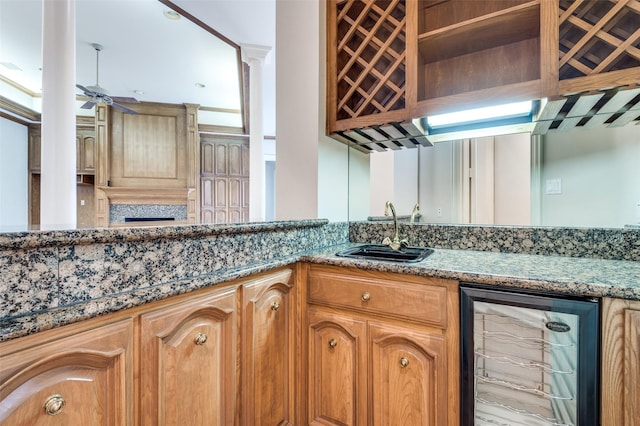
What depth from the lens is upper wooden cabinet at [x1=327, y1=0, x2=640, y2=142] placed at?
1.11 m

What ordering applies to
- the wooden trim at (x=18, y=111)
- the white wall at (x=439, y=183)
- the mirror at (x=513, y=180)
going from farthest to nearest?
1. the wooden trim at (x=18, y=111)
2. the white wall at (x=439, y=183)
3. the mirror at (x=513, y=180)

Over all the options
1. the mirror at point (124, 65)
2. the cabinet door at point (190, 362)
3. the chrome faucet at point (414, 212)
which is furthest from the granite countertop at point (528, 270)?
the mirror at point (124, 65)

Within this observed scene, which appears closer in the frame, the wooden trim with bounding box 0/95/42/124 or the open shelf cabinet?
the open shelf cabinet

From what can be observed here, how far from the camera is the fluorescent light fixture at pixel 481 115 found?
1347 millimetres

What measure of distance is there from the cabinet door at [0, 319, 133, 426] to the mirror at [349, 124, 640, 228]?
4.86 feet

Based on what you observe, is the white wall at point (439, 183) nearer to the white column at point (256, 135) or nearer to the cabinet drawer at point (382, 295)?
the cabinet drawer at point (382, 295)

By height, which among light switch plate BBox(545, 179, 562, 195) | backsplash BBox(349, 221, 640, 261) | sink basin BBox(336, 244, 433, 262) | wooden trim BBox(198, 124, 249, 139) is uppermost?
wooden trim BBox(198, 124, 249, 139)

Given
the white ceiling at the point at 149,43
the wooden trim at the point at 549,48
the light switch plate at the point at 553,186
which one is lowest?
the light switch plate at the point at 553,186

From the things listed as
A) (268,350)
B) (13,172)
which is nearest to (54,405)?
(268,350)

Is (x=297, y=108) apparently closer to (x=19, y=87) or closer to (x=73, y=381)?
(x=73, y=381)

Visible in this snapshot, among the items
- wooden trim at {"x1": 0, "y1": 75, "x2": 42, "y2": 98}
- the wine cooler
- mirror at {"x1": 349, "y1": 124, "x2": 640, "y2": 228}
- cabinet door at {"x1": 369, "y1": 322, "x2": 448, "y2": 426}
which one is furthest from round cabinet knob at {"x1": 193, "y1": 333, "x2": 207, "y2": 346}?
wooden trim at {"x1": 0, "y1": 75, "x2": 42, "y2": 98}

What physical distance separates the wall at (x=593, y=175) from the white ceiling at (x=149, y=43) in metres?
2.86

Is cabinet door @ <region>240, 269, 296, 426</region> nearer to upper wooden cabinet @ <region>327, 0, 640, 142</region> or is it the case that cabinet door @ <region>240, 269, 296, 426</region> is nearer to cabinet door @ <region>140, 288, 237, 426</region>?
cabinet door @ <region>140, 288, 237, 426</region>

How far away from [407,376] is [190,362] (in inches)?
30.0
